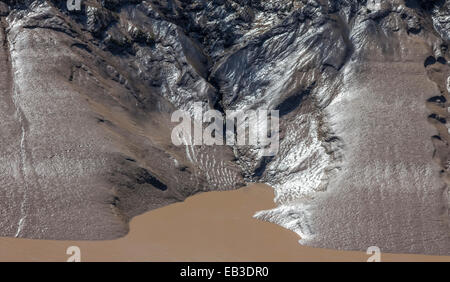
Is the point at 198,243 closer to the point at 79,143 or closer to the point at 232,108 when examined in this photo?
the point at 79,143

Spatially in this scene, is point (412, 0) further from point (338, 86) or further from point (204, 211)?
point (204, 211)

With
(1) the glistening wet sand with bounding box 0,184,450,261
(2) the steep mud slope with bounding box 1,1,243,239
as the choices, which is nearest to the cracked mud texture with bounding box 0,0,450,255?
(2) the steep mud slope with bounding box 1,1,243,239

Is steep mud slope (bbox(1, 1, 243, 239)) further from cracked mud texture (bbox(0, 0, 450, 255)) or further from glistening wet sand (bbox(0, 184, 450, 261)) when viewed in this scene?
glistening wet sand (bbox(0, 184, 450, 261))

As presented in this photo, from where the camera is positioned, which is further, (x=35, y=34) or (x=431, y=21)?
(x=431, y=21)

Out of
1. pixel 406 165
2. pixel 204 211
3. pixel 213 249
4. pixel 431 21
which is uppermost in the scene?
pixel 431 21

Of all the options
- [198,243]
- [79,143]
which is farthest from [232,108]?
[198,243]

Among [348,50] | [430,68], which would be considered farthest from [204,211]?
[430,68]
